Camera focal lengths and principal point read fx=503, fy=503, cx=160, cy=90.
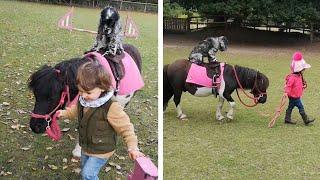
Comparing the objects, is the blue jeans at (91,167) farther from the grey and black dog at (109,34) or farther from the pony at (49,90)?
the grey and black dog at (109,34)

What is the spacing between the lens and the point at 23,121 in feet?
8.15

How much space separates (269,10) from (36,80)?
7.91 meters

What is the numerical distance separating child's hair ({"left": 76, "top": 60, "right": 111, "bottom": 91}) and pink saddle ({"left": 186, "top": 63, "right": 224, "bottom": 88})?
2.19 m

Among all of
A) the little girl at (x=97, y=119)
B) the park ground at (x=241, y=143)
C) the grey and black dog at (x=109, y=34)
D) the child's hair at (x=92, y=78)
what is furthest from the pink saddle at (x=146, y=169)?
the park ground at (x=241, y=143)

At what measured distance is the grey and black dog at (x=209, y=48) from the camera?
3808 mm

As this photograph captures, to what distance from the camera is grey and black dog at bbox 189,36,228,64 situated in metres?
3.81

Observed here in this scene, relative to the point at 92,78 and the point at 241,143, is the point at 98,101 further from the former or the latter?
the point at 241,143

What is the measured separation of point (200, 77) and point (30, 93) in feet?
6.22

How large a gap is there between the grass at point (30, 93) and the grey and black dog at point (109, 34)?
106 mm

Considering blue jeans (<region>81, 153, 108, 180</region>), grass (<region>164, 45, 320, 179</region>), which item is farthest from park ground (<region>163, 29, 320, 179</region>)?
blue jeans (<region>81, 153, 108, 180</region>)

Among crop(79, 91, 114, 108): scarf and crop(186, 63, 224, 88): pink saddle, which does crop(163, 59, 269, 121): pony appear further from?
crop(79, 91, 114, 108): scarf

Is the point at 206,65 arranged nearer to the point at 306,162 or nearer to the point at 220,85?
the point at 220,85

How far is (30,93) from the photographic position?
7.75 ft

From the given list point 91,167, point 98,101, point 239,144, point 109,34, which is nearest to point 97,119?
point 98,101
